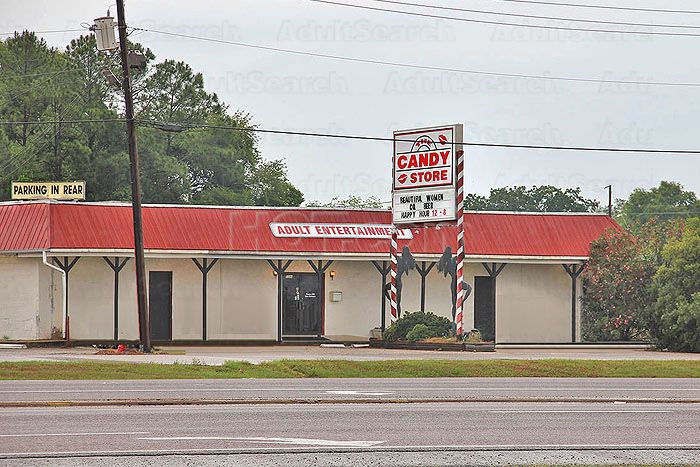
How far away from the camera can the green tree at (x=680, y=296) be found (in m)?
38.9

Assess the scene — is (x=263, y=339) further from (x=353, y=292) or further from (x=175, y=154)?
(x=175, y=154)

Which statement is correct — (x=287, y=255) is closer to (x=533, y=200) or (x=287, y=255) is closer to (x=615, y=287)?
(x=615, y=287)

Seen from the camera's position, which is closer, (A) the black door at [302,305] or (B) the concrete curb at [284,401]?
(B) the concrete curb at [284,401]

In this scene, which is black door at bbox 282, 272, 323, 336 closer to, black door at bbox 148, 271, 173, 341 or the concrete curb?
black door at bbox 148, 271, 173, 341

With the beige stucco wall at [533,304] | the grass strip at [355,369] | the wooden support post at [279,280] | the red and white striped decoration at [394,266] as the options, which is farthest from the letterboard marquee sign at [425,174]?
the grass strip at [355,369]

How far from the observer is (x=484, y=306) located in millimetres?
43594

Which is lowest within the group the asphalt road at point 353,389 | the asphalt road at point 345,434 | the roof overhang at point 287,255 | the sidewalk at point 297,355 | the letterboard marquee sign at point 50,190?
the sidewalk at point 297,355

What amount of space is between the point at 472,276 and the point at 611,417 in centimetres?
2542

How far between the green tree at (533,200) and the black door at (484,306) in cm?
5637

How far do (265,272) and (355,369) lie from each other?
13.4 meters

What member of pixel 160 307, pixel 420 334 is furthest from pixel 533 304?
pixel 160 307

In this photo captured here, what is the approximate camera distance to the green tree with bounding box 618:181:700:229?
11412 cm

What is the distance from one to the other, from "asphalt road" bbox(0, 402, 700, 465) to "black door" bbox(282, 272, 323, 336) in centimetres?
2294

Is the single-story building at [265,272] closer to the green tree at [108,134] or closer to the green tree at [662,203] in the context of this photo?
the green tree at [108,134]
